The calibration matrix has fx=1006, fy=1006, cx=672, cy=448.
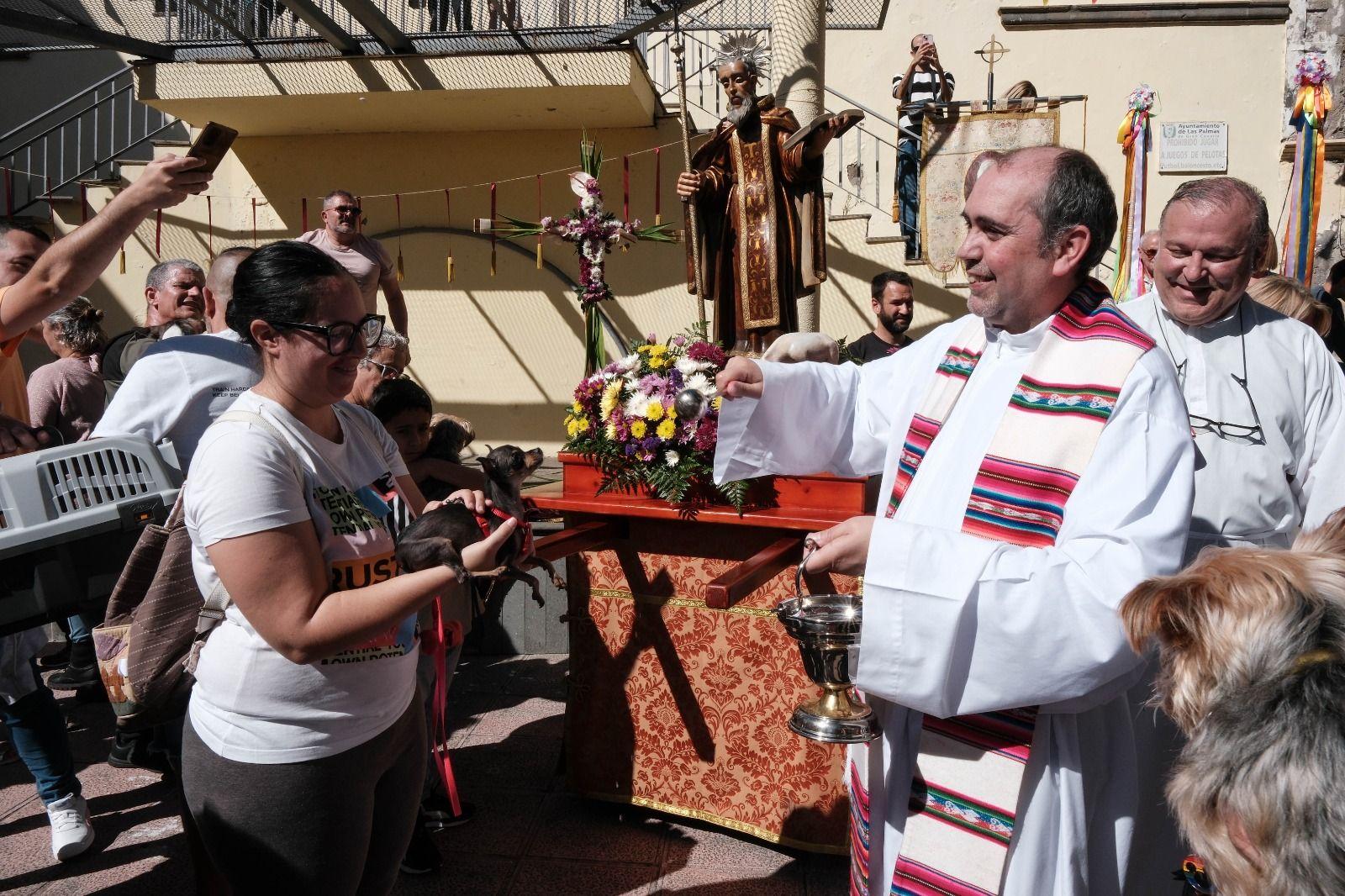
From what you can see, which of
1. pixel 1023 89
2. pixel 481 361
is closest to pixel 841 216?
pixel 1023 89

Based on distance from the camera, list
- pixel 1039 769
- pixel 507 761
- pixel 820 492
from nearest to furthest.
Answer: pixel 1039 769 < pixel 820 492 < pixel 507 761

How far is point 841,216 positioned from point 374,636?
7665 millimetres

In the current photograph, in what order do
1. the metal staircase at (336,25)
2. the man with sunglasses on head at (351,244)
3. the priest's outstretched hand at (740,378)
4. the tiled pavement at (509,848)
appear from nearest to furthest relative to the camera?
the priest's outstretched hand at (740,378)
the tiled pavement at (509,848)
the man with sunglasses on head at (351,244)
the metal staircase at (336,25)

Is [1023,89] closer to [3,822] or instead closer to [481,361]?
[481,361]

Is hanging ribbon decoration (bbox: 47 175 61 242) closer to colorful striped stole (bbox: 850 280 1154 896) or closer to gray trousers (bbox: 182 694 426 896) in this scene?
gray trousers (bbox: 182 694 426 896)

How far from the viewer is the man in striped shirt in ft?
28.5

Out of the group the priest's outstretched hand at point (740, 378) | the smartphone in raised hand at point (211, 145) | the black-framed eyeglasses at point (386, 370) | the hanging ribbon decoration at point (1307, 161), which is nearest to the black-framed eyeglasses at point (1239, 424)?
the priest's outstretched hand at point (740, 378)

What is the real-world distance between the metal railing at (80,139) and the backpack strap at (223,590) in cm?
940

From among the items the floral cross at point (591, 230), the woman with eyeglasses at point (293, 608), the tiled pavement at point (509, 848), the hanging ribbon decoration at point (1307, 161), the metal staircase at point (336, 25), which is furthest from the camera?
the metal staircase at point (336, 25)

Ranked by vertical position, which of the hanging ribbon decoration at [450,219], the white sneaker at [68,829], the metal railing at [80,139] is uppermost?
the metal railing at [80,139]

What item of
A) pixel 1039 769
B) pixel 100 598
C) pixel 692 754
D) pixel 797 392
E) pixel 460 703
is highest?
pixel 797 392

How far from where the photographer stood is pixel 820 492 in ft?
11.2

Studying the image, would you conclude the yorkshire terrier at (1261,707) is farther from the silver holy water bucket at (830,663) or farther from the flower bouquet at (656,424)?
the flower bouquet at (656,424)

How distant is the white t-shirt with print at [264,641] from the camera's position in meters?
1.81
